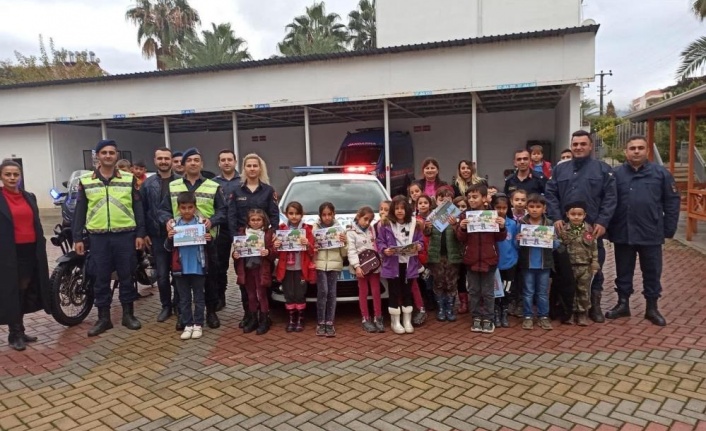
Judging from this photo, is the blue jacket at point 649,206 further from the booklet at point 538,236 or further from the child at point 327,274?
the child at point 327,274

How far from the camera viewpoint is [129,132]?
22.2 m

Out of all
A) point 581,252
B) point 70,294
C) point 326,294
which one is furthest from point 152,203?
point 581,252

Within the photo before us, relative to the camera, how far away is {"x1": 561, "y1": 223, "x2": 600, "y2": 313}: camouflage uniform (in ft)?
16.2

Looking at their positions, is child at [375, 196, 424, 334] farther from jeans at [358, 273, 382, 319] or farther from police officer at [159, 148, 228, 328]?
police officer at [159, 148, 228, 328]

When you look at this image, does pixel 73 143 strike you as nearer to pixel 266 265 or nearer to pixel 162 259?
pixel 162 259

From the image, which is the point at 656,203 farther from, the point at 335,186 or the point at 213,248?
the point at 213,248

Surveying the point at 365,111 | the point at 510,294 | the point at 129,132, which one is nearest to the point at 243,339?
the point at 510,294

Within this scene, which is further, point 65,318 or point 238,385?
point 65,318

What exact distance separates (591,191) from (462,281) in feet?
5.28

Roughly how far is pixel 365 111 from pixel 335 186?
11970 mm

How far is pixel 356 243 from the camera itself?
16.0ft

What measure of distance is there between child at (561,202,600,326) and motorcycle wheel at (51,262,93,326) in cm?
520

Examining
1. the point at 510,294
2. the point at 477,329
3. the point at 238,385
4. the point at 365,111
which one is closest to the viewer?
the point at 238,385

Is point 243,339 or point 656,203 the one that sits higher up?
point 656,203
